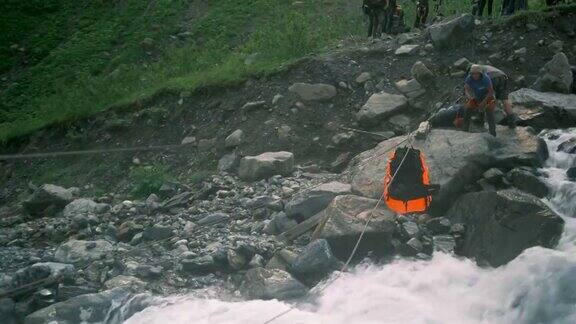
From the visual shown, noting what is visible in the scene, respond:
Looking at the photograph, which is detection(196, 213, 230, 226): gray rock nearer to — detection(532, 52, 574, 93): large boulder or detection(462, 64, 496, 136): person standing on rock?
detection(462, 64, 496, 136): person standing on rock

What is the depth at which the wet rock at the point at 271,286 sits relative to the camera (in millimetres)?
8562

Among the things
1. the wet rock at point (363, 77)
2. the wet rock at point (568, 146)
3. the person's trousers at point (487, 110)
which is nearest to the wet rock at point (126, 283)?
the person's trousers at point (487, 110)

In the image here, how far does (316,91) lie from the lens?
13.8 metres

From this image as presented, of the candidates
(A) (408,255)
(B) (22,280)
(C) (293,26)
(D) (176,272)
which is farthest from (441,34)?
(B) (22,280)

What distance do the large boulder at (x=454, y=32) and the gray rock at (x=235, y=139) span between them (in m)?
4.66

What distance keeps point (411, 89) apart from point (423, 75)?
16.3 inches

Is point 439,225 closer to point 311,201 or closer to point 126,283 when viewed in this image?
point 311,201

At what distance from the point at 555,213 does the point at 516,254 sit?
86cm

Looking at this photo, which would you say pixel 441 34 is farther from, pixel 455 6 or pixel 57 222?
pixel 57 222

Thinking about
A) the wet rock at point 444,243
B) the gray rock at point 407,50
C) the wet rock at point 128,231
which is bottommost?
the wet rock at point 128,231

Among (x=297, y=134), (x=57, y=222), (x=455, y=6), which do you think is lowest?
(x=57, y=222)

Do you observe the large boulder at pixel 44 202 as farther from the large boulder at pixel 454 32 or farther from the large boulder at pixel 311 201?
the large boulder at pixel 454 32

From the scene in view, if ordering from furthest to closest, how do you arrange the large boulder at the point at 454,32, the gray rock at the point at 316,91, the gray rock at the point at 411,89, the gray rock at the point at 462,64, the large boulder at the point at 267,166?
the large boulder at the point at 454,32 < the gray rock at the point at 316,91 < the gray rock at the point at 462,64 < the gray rock at the point at 411,89 < the large boulder at the point at 267,166

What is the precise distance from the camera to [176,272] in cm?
934
